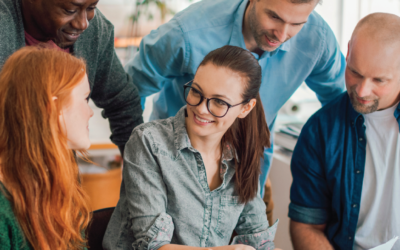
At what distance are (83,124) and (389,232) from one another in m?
1.07

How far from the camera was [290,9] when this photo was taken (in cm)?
125

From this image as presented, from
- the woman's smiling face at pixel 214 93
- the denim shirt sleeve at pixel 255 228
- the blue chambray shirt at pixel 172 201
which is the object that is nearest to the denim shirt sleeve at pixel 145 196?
the blue chambray shirt at pixel 172 201

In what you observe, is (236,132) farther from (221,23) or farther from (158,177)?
(221,23)

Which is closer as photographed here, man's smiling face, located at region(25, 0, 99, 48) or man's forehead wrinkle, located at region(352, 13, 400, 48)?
man's smiling face, located at region(25, 0, 99, 48)

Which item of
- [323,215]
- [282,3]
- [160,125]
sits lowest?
[323,215]

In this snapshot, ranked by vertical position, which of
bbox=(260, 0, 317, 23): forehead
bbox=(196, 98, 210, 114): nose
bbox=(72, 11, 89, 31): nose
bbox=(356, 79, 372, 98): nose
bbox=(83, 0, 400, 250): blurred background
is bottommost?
bbox=(83, 0, 400, 250): blurred background

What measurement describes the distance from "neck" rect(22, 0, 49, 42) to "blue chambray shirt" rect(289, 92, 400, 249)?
99 centimetres

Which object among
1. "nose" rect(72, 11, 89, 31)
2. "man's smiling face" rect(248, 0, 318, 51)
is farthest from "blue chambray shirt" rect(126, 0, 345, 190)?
"nose" rect(72, 11, 89, 31)

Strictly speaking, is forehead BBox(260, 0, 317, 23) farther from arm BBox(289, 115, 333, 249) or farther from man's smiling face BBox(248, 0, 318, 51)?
arm BBox(289, 115, 333, 249)

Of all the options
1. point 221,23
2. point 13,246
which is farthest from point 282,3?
point 13,246

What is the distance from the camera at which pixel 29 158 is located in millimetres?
868

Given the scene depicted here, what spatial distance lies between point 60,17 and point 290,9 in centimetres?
73

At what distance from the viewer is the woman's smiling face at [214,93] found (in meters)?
1.10

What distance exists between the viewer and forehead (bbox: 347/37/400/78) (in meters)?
1.22
